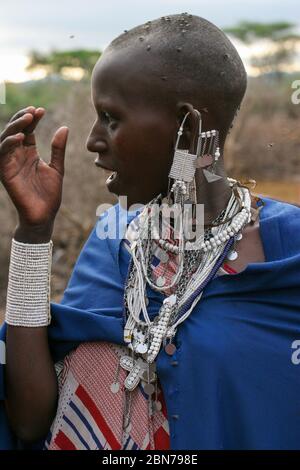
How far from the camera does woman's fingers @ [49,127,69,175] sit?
2.16 meters

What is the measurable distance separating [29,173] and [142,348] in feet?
1.87

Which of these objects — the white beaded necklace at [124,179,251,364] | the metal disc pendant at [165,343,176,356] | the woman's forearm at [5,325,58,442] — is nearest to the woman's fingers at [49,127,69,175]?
the white beaded necklace at [124,179,251,364]

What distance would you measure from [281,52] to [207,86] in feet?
74.7

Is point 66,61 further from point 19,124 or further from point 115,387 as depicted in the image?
point 115,387

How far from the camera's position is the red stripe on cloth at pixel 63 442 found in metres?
2.27

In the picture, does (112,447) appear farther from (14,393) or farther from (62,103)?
(62,103)

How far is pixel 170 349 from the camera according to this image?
2.11 meters

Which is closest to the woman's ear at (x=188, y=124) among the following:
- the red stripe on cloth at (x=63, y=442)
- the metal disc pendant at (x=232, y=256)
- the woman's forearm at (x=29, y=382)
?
the metal disc pendant at (x=232, y=256)

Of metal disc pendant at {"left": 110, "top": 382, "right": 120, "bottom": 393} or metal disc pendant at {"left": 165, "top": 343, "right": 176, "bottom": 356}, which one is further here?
metal disc pendant at {"left": 110, "top": 382, "right": 120, "bottom": 393}

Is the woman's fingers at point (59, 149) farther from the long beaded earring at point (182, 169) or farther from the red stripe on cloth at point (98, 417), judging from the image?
the red stripe on cloth at point (98, 417)

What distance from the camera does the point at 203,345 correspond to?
2.07 metres

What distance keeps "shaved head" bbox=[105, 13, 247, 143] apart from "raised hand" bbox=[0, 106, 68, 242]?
0.30m

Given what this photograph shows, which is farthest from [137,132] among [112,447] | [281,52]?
[281,52]

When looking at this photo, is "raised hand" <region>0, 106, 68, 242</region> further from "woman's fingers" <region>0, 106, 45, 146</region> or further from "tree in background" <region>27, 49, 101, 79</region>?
"tree in background" <region>27, 49, 101, 79</region>
